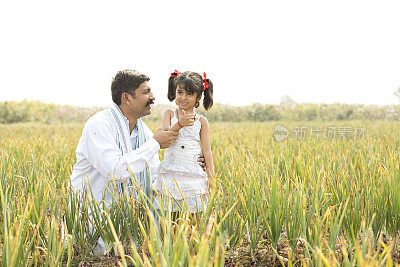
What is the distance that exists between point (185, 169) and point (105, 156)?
0.52 m

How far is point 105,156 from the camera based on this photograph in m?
2.06

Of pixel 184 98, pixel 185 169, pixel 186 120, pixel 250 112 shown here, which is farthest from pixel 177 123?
pixel 250 112

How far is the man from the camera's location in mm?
2064

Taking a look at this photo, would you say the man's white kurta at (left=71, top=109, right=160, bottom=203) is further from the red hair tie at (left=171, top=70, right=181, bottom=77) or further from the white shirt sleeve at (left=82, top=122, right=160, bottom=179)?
the red hair tie at (left=171, top=70, right=181, bottom=77)

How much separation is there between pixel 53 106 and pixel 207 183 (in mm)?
21382

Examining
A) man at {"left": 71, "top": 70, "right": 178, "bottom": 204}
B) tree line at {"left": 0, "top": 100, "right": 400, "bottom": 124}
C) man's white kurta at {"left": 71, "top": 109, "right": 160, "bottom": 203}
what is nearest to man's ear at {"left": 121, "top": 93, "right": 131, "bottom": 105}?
man at {"left": 71, "top": 70, "right": 178, "bottom": 204}

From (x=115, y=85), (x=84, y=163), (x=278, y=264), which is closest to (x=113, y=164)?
(x=84, y=163)

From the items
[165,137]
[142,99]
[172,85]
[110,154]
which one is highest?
[172,85]

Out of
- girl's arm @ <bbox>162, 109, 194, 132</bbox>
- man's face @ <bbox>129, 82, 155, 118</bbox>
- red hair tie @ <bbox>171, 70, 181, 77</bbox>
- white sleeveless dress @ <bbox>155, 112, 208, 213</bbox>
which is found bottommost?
white sleeveless dress @ <bbox>155, 112, 208, 213</bbox>

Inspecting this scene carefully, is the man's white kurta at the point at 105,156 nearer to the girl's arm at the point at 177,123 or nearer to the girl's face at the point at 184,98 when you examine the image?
the girl's arm at the point at 177,123

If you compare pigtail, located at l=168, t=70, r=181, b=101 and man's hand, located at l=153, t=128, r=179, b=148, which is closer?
man's hand, located at l=153, t=128, r=179, b=148

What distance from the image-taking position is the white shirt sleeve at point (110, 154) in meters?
2.03

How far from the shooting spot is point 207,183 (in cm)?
232

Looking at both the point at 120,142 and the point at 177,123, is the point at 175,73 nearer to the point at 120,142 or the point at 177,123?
the point at 177,123
